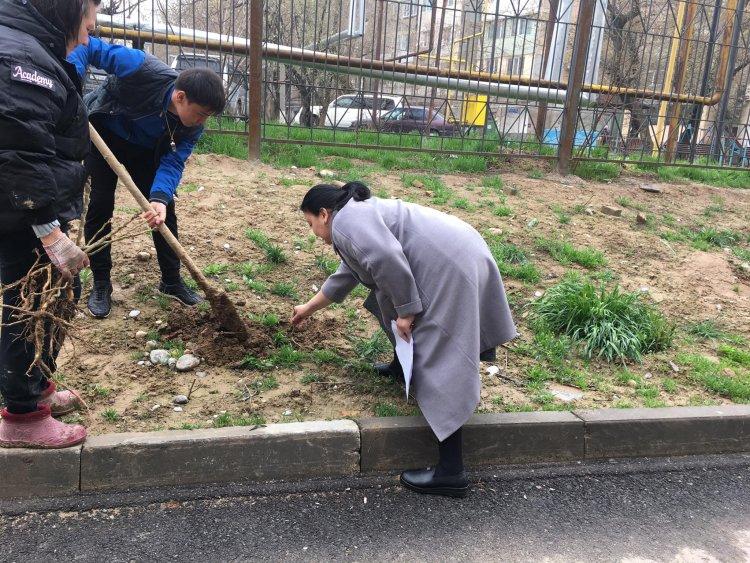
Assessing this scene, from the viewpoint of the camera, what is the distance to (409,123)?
779 centimetres

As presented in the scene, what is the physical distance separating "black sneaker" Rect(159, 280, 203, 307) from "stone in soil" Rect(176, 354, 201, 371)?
671mm

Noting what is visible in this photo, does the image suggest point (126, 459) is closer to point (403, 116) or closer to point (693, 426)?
point (693, 426)

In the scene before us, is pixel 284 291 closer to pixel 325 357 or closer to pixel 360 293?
pixel 360 293

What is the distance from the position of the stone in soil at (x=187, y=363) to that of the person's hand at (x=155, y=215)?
2.60ft

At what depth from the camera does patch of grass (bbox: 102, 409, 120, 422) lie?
3.06 m

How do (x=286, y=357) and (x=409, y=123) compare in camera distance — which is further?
(x=409, y=123)

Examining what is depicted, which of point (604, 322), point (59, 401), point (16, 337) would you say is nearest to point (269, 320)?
point (59, 401)

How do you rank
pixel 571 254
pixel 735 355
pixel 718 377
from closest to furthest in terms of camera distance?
pixel 718 377
pixel 735 355
pixel 571 254

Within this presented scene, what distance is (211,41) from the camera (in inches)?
274

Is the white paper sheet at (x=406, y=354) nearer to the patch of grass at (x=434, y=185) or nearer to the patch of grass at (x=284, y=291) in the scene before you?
the patch of grass at (x=284, y=291)

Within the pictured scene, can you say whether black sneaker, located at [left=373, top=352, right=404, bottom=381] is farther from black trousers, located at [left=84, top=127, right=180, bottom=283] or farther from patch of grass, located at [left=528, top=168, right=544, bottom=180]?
patch of grass, located at [left=528, top=168, right=544, bottom=180]

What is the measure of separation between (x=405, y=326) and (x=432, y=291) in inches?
8.1

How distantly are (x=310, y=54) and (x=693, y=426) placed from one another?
19.1 ft

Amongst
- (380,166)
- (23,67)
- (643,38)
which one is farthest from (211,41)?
(643,38)
